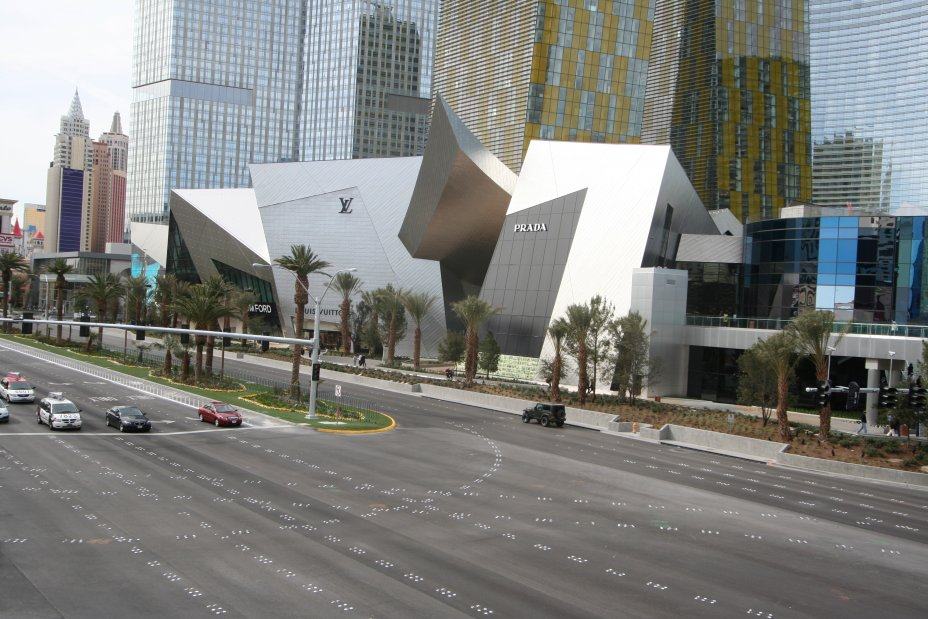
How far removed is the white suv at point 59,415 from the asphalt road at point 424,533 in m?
0.79

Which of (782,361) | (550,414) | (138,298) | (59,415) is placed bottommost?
(550,414)

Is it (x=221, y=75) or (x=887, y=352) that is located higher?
(x=221, y=75)

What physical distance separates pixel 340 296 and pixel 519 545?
8039 centimetres

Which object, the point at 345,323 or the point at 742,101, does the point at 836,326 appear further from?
the point at 742,101

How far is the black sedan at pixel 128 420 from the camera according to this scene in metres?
35.8

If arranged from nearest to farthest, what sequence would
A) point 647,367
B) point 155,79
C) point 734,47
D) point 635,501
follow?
point 635,501 → point 647,367 → point 734,47 → point 155,79

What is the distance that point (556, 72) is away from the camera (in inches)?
3585

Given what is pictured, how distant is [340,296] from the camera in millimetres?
98375

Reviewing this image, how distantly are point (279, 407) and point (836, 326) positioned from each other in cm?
3615

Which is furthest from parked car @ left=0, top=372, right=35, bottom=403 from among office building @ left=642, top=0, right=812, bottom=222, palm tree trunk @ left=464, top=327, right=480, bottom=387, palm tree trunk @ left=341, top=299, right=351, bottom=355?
office building @ left=642, top=0, right=812, bottom=222

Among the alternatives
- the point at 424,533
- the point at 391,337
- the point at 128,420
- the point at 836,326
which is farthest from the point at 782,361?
the point at 391,337

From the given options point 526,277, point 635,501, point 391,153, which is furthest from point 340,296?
point 391,153

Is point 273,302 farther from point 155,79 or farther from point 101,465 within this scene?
point 155,79

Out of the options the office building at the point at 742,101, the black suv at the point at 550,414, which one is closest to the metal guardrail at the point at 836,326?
the black suv at the point at 550,414
